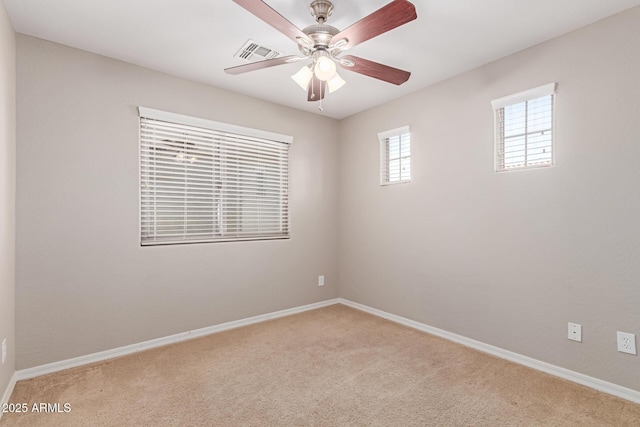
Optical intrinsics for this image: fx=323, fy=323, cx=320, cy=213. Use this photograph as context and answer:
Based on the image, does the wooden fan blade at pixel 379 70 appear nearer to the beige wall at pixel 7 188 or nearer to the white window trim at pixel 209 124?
the white window trim at pixel 209 124

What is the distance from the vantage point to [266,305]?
3771 millimetres

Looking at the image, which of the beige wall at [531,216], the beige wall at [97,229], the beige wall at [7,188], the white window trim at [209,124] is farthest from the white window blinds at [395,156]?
the beige wall at [7,188]

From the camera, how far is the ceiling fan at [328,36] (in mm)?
1615

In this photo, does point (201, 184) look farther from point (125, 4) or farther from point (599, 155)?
point (599, 155)

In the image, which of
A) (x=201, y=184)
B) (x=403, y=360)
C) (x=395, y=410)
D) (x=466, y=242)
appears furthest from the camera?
(x=201, y=184)

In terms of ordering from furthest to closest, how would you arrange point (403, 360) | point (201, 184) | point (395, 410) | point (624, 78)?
point (201, 184) < point (403, 360) < point (624, 78) < point (395, 410)

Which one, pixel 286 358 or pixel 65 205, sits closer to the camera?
pixel 65 205

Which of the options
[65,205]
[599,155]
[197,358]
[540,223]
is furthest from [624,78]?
[65,205]

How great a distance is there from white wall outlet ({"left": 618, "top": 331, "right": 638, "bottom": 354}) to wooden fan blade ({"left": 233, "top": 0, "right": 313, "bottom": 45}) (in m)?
2.82

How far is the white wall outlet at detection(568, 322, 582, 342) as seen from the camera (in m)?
2.36

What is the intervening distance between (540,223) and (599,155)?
2.00 ft

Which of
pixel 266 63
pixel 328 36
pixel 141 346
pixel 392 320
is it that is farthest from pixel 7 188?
pixel 392 320

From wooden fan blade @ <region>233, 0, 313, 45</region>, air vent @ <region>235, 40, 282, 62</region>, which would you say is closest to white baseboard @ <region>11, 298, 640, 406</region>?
air vent @ <region>235, 40, 282, 62</region>

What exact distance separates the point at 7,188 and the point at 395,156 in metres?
3.45
